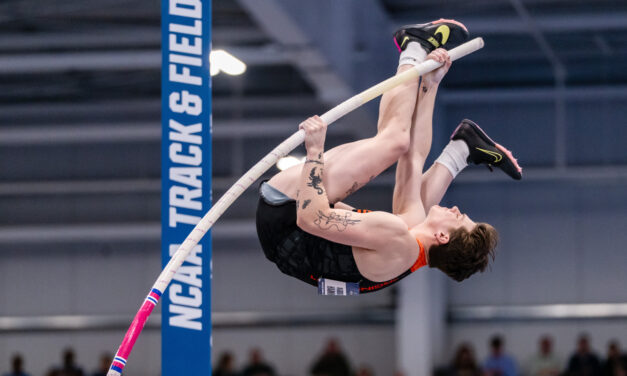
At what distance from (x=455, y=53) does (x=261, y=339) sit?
10969 mm

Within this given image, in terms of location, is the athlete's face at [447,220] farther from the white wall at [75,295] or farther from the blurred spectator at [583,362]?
the white wall at [75,295]

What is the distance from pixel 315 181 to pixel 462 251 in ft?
2.44

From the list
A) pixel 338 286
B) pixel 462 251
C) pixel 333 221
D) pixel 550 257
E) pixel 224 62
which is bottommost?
pixel 338 286

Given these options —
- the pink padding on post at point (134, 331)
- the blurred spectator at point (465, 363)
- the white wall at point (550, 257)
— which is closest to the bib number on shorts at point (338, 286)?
the pink padding on post at point (134, 331)

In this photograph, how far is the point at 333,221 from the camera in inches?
145

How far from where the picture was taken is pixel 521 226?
550 inches

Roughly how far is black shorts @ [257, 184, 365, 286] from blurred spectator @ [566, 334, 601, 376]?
9.07m

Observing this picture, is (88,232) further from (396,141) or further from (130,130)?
(396,141)

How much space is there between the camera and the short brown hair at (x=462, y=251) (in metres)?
3.95

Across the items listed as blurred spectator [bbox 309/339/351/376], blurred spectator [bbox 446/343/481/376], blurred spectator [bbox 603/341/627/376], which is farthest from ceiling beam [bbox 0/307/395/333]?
blurred spectator [bbox 603/341/627/376]

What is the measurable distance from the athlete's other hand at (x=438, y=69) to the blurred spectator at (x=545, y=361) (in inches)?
370

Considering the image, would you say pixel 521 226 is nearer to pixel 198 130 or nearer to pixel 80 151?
pixel 80 151

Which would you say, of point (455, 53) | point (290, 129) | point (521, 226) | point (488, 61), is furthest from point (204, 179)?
point (521, 226)

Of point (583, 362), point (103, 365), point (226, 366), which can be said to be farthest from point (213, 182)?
point (583, 362)
